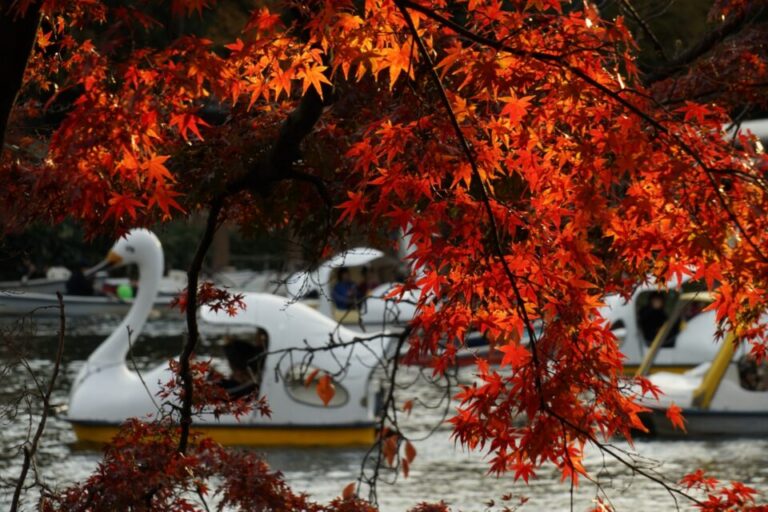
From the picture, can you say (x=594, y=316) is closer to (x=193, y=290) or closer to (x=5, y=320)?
(x=193, y=290)

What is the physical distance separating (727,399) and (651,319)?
444 cm

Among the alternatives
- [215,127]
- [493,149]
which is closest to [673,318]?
[215,127]

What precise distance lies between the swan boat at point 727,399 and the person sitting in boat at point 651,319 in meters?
4.23

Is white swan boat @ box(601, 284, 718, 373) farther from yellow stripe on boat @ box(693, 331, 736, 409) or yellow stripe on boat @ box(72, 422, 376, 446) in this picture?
yellow stripe on boat @ box(72, 422, 376, 446)

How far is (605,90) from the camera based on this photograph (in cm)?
469

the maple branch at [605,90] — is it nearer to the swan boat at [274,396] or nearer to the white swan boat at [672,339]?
the swan boat at [274,396]

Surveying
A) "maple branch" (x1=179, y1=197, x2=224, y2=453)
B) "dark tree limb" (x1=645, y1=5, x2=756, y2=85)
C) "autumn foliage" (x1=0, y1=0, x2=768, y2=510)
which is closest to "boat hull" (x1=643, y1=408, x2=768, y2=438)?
"dark tree limb" (x1=645, y1=5, x2=756, y2=85)

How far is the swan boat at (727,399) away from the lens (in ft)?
52.6

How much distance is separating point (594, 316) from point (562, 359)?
0.27m

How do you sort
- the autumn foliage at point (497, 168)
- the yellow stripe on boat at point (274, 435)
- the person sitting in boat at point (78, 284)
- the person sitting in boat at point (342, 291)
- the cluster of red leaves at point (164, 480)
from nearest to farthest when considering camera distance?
the autumn foliage at point (497, 168) < the cluster of red leaves at point (164, 480) < the yellow stripe on boat at point (274, 435) < the person sitting in boat at point (342, 291) < the person sitting in boat at point (78, 284)

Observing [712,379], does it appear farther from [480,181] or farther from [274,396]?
[480,181]

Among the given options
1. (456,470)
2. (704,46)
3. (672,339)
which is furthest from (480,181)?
(672,339)

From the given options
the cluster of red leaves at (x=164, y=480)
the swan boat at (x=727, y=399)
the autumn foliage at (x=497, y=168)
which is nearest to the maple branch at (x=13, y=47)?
the autumn foliage at (x=497, y=168)

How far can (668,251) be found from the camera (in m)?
5.04
